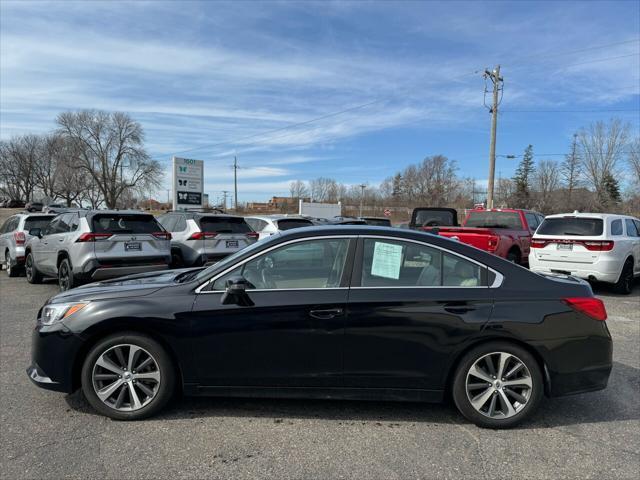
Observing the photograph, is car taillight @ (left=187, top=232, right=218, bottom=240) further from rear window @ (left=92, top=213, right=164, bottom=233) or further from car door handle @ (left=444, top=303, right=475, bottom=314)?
car door handle @ (left=444, top=303, right=475, bottom=314)

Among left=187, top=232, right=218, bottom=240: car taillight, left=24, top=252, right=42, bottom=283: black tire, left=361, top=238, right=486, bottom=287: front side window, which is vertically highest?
left=361, top=238, right=486, bottom=287: front side window

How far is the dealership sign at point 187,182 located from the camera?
2270 centimetres

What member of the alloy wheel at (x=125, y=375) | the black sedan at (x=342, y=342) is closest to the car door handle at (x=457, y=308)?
the black sedan at (x=342, y=342)

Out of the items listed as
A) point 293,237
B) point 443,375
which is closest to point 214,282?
point 293,237

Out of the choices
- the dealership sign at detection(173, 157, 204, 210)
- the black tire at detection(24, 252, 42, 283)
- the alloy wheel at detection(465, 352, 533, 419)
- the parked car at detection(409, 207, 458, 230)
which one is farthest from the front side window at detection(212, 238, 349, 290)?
the dealership sign at detection(173, 157, 204, 210)

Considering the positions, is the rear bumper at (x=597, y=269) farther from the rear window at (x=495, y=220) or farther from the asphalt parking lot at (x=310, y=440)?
the asphalt parking lot at (x=310, y=440)

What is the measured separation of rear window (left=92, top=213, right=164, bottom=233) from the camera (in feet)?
25.9

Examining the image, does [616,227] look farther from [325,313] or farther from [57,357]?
[57,357]

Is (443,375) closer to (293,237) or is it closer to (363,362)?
(363,362)

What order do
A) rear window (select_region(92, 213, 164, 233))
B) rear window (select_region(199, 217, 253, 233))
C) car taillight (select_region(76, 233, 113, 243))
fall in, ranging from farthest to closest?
rear window (select_region(199, 217, 253, 233)), rear window (select_region(92, 213, 164, 233)), car taillight (select_region(76, 233, 113, 243))

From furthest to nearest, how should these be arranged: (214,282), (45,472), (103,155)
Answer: (103,155), (214,282), (45,472)

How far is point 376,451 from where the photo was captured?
3.05 metres

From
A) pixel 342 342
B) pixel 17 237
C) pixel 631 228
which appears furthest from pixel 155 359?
pixel 631 228

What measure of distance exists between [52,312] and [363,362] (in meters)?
2.54
